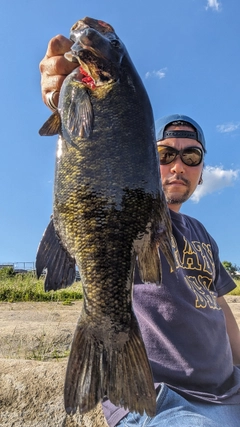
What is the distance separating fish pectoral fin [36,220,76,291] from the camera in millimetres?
1788

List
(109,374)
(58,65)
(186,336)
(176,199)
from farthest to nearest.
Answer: (176,199) < (186,336) < (58,65) < (109,374)

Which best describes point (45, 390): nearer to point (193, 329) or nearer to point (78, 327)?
point (193, 329)

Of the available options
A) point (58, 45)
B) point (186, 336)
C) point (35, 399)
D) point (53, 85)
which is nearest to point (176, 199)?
point (186, 336)

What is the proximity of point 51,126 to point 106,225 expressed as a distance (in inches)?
23.2

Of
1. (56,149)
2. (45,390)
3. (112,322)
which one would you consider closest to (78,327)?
(112,322)

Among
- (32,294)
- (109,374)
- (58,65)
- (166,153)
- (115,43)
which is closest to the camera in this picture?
(109,374)

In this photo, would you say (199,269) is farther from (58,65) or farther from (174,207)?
(58,65)

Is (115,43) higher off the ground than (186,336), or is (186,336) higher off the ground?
(115,43)

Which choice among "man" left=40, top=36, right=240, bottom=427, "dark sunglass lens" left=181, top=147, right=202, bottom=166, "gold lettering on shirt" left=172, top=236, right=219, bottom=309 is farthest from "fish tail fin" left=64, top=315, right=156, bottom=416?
"dark sunglass lens" left=181, top=147, right=202, bottom=166

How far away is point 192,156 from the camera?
3430 millimetres

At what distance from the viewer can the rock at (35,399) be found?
9.62 ft

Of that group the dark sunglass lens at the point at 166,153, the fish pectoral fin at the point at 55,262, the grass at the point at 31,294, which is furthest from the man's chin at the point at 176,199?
the grass at the point at 31,294

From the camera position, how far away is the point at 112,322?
1.80 metres

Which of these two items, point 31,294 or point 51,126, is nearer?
point 51,126
